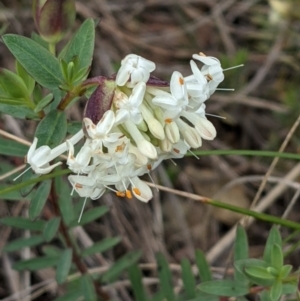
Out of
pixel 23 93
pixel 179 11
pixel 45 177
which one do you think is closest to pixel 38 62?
pixel 23 93

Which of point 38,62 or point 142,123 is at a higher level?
point 38,62

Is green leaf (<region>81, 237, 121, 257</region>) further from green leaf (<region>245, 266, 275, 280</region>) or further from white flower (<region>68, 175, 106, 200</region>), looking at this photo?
white flower (<region>68, 175, 106, 200</region>)

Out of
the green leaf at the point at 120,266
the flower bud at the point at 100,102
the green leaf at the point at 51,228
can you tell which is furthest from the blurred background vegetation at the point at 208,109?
the flower bud at the point at 100,102

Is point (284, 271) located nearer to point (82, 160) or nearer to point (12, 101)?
point (82, 160)

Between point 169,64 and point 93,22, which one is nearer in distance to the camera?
point 93,22

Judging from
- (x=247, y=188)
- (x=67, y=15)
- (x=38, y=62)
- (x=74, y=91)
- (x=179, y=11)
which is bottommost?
(x=247, y=188)

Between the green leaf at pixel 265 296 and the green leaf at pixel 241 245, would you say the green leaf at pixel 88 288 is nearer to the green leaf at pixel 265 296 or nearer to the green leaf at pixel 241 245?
the green leaf at pixel 241 245

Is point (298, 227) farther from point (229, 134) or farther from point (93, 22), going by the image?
point (229, 134)
